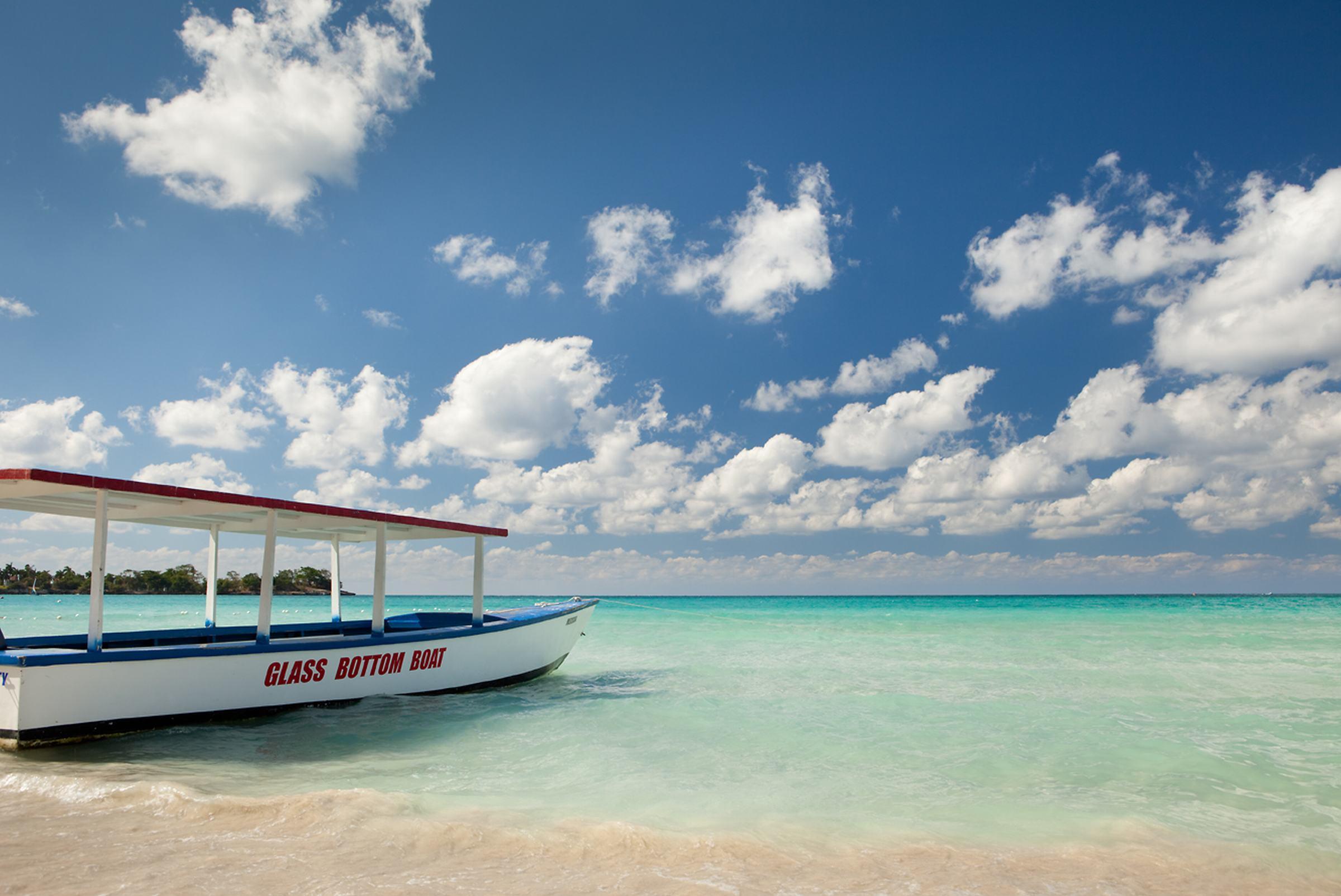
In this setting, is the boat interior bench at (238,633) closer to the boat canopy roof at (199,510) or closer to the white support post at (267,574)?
the white support post at (267,574)

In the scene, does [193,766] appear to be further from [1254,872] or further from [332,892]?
[1254,872]

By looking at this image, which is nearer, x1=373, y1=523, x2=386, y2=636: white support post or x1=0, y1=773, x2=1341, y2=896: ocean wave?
x1=0, y1=773, x2=1341, y2=896: ocean wave

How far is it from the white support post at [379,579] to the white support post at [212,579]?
2.45 m

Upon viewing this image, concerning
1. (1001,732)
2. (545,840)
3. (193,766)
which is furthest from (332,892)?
(1001,732)

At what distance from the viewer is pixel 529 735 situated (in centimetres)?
895

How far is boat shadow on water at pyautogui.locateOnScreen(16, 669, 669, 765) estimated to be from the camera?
288 inches

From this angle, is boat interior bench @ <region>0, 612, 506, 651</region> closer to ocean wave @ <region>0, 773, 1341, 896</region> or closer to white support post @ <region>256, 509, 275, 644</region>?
white support post @ <region>256, 509, 275, 644</region>

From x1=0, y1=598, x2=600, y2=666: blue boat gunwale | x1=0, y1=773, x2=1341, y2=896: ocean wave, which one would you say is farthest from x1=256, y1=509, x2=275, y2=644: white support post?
x1=0, y1=773, x2=1341, y2=896: ocean wave

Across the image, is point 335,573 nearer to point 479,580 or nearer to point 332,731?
point 479,580

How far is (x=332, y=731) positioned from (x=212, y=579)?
4.43 meters

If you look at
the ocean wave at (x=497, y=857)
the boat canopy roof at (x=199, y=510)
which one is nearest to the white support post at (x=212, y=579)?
the boat canopy roof at (x=199, y=510)

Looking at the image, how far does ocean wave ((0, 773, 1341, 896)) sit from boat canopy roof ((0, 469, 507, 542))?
110 inches

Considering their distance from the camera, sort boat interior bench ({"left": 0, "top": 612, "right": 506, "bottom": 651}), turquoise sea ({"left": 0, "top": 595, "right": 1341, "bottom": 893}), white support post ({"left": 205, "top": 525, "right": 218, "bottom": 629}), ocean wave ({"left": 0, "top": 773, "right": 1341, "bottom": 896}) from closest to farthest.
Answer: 1. ocean wave ({"left": 0, "top": 773, "right": 1341, "bottom": 896})
2. turquoise sea ({"left": 0, "top": 595, "right": 1341, "bottom": 893})
3. boat interior bench ({"left": 0, "top": 612, "right": 506, "bottom": 651})
4. white support post ({"left": 205, "top": 525, "right": 218, "bottom": 629})

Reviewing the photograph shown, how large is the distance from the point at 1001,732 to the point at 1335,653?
53.6 ft
